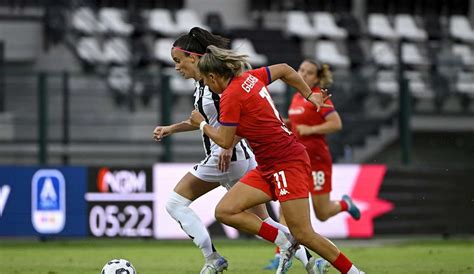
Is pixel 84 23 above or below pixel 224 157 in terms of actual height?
below

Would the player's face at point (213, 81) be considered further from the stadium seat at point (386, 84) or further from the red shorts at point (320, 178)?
the stadium seat at point (386, 84)

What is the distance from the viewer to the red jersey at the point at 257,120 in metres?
11.1

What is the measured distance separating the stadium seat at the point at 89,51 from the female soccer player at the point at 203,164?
1491 centimetres

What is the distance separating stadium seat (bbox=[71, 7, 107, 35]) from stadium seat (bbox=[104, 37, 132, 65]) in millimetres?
373

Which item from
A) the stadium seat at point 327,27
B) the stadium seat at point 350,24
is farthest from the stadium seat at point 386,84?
the stadium seat at point 350,24

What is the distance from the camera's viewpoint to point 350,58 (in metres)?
32.0

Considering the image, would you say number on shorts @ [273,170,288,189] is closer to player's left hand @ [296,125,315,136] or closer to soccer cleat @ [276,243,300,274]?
soccer cleat @ [276,243,300,274]

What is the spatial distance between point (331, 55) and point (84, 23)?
7081mm

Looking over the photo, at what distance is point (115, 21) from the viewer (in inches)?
1185

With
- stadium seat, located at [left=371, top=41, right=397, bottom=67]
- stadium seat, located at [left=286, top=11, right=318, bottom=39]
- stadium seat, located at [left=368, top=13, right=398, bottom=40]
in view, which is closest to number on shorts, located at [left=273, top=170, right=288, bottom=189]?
stadium seat, located at [left=371, top=41, right=397, bottom=67]

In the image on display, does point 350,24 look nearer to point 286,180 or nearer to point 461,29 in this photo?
point 461,29

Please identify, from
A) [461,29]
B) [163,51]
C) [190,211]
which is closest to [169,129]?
[190,211]

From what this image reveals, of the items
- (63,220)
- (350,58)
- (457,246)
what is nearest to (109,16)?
(350,58)

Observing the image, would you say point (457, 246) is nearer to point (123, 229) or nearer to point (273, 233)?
point (123, 229)
